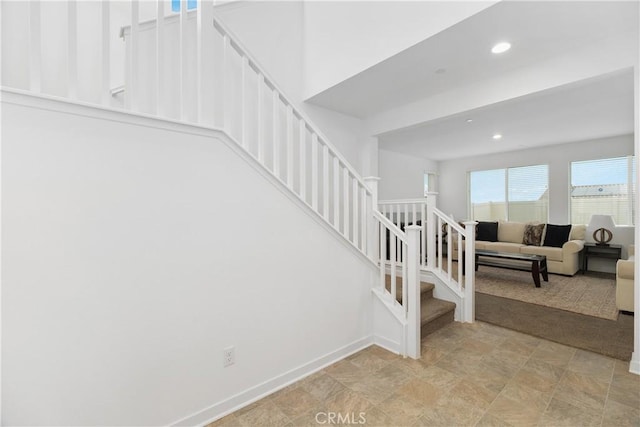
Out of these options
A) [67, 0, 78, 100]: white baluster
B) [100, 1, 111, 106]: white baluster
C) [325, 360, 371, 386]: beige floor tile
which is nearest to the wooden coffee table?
[325, 360, 371, 386]: beige floor tile

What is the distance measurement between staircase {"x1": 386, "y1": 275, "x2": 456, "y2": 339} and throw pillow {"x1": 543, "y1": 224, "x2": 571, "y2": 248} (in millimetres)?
3857

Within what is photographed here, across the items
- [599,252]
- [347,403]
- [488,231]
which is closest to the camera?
[347,403]

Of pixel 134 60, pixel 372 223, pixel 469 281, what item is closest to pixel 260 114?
pixel 134 60

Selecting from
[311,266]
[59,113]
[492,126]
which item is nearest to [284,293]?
[311,266]

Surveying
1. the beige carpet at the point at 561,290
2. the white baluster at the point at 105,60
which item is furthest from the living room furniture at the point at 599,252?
the white baluster at the point at 105,60

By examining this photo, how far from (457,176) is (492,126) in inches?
128

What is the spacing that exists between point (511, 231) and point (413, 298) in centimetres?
525

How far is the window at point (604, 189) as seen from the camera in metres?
5.47

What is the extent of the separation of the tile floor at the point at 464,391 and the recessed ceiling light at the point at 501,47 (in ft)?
8.68

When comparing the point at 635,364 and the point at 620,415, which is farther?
the point at 635,364

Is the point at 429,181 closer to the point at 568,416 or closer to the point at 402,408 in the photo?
the point at 568,416

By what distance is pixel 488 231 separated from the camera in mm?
6652

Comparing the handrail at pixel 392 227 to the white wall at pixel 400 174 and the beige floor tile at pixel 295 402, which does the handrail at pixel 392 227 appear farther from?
the white wall at pixel 400 174

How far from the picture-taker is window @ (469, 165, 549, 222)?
6637 mm
